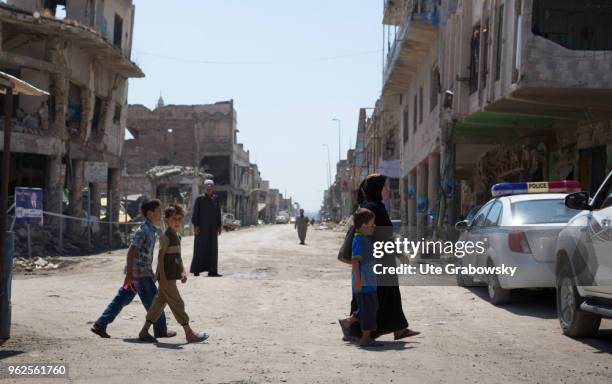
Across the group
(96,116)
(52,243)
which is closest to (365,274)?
(52,243)

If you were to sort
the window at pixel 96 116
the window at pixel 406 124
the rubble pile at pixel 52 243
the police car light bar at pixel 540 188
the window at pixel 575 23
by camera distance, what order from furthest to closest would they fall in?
the window at pixel 406 124 → the window at pixel 96 116 → the rubble pile at pixel 52 243 → the window at pixel 575 23 → the police car light bar at pixel 540 188

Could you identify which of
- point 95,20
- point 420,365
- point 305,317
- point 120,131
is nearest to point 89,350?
point 420,365

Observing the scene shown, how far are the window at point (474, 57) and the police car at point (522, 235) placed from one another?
695 cm

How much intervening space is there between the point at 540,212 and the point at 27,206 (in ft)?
43.3

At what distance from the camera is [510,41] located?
48.7ft

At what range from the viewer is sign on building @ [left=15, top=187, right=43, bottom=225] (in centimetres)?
1872

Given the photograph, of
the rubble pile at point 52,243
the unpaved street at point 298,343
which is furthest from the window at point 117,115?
the unpaved street at point 298,343

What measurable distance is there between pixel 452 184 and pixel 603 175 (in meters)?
4.22

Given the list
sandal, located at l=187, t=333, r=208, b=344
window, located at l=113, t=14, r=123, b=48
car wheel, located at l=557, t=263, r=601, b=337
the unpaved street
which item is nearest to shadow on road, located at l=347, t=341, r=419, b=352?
the unpaved street

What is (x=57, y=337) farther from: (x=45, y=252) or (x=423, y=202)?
(x=423, y=202)

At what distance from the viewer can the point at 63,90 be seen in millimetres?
26906

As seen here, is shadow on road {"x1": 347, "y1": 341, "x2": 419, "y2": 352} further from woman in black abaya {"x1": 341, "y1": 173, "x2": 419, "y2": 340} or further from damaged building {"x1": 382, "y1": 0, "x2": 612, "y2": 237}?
damaged building {"x1": 382, "y1": 0, "x2": 612, "y2": 237}

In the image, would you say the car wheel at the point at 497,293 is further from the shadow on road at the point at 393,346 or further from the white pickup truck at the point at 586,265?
the shadow on road at the point at 393,346

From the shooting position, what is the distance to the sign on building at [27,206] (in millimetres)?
18719
